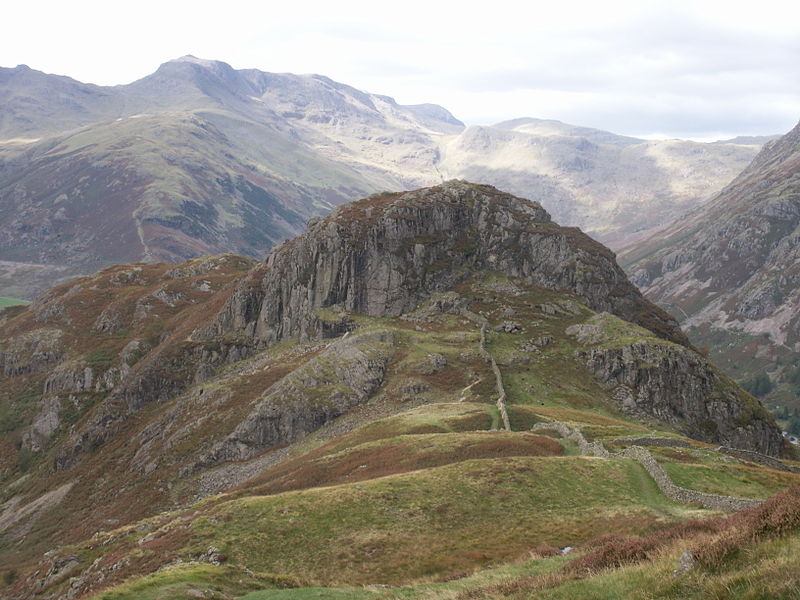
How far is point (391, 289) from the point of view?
12262cm

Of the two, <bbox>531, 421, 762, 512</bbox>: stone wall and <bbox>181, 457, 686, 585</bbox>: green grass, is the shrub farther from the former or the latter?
<bbox>531, 421, 762, 512</bbox>: stone wall

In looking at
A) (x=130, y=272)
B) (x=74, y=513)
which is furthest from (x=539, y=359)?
(x=130, y=272)

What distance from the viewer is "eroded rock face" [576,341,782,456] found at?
95375 mm

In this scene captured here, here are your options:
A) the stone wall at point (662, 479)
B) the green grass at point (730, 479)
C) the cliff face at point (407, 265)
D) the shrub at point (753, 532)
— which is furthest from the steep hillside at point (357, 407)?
the shrub at point (753, 532)

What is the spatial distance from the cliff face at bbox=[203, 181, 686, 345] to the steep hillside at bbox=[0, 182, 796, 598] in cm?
53

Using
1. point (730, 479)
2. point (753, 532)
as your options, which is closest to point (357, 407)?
point (730, 479)

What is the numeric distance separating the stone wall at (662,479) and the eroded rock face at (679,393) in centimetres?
3877

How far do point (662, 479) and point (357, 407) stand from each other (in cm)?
5327

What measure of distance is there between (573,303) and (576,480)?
264 ft

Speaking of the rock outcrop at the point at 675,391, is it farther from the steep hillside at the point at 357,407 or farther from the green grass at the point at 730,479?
the green grass at the point at 730,479

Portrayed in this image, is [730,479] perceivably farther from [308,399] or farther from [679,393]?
[308,399]

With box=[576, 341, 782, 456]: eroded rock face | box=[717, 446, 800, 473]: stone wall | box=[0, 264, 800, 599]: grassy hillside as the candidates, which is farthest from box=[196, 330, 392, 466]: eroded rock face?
box=[717, 446, 800, 473]: stone wall

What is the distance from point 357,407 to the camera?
294 feet

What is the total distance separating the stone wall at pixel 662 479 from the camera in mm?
37697
